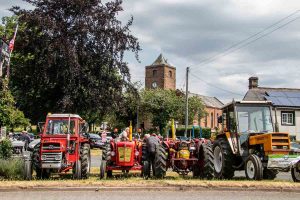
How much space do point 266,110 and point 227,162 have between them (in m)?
2.45

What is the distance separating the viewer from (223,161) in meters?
15.7

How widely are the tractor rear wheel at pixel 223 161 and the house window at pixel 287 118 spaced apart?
120 feet

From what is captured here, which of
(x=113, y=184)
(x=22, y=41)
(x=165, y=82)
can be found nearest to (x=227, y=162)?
(x=113, y=184)

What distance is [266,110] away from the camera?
1631cm

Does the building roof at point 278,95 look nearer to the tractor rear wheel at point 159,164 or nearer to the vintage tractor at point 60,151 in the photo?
the tractor rear wheel at point 159,164

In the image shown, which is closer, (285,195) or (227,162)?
(285,195)

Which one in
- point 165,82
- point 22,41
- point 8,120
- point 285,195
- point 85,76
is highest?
point 165,82

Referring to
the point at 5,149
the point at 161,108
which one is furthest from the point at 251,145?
the point at 161,108

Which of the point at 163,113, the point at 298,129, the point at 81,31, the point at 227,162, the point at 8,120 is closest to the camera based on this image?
the point at 227,162

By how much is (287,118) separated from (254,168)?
3894 cm

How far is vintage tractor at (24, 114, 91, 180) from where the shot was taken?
15.0 meters

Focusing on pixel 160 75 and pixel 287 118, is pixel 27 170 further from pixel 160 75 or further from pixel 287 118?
pixel 160 75

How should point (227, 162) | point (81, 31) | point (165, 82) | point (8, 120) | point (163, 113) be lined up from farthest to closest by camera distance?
point (165, 82) < point (163, 113) < point (81, 31) < point (8, 120) < point (227, 162)

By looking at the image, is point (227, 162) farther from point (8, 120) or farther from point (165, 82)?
point (165, 82)
